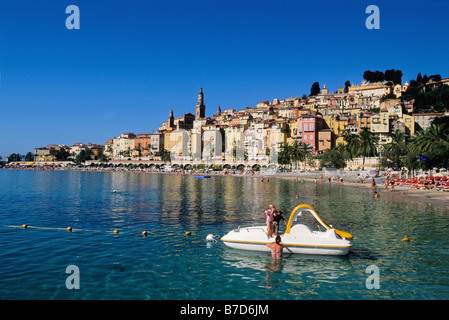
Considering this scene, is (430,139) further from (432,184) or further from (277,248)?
(277,248)

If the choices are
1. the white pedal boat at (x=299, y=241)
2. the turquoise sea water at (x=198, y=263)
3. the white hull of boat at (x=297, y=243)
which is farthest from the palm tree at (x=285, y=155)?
the white hull of boat at (x=297, y=243)

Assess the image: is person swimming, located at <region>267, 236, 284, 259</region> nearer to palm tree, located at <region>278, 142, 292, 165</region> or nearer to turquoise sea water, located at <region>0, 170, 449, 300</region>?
turquoise sea water, located at <region>0, 170, 449, 300</region>

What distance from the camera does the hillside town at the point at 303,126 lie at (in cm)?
11012

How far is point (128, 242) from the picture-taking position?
17.4 meters

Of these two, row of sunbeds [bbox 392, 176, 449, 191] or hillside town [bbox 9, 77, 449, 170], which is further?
hillside town [bbox 9, 77, 449, 170]

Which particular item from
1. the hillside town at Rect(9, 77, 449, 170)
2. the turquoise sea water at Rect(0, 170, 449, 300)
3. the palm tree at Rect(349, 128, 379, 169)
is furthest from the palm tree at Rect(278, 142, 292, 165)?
the turquoise sea water at Rect(0, 170, 449, 300)

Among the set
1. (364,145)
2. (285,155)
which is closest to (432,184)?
(364,145)

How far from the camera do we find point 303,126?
122562 millimetres

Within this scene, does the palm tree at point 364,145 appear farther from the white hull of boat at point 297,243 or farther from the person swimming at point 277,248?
the person swimming at point 277,248

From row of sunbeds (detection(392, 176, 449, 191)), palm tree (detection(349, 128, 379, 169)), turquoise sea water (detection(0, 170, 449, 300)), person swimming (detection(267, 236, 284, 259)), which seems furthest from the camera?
palm tree (detection(349, 128, 379, 169))

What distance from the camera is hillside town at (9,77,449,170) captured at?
361 ft

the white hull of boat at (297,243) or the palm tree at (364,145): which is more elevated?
the palm tree at (364,145)
